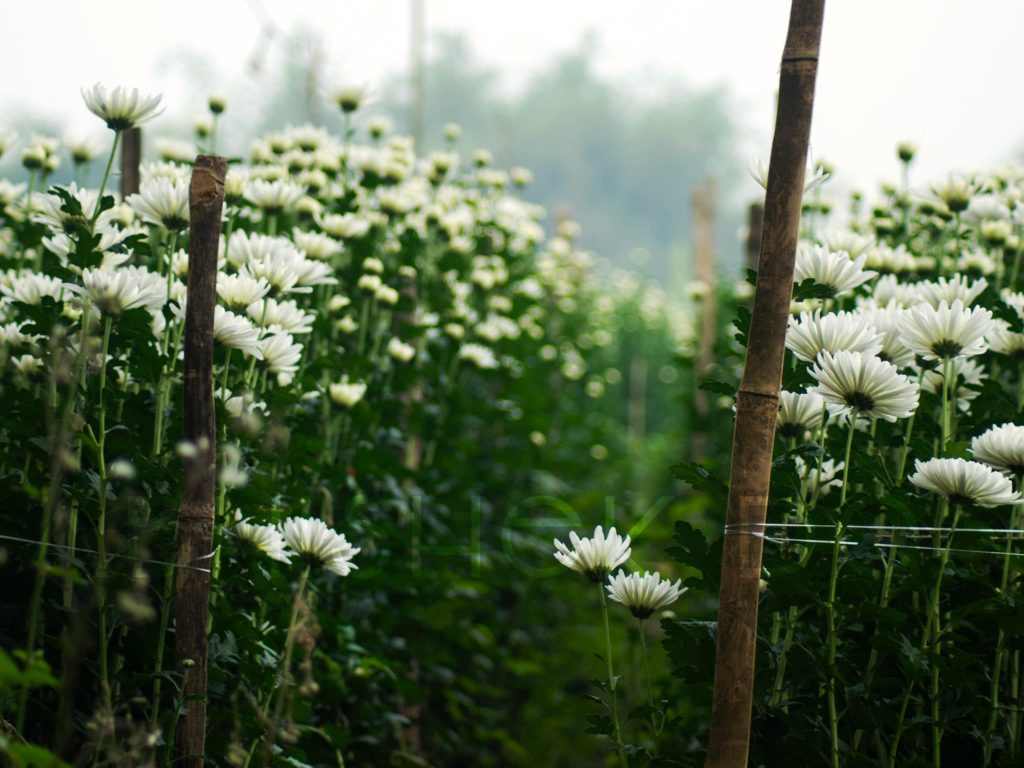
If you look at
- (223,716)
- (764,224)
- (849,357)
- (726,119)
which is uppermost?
(726,119)

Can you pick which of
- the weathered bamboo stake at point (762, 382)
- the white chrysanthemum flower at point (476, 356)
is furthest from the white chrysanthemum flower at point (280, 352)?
the white chrysanthemum flower at point (476, 356)

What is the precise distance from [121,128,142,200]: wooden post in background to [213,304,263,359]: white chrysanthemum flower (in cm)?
133

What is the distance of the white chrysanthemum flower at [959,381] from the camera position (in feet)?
8.06

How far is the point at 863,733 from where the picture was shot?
2164mm

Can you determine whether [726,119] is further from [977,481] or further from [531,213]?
[977,481]

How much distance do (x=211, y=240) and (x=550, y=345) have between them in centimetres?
446

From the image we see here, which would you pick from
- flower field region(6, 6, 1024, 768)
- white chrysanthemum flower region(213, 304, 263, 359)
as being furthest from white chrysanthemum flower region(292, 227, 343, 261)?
white chrysanthemum flower region(213, 304, 263, 359)

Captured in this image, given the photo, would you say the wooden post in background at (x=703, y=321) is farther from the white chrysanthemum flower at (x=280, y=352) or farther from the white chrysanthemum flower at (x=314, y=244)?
the white chrysanthemum flower at (x=280, y=352)

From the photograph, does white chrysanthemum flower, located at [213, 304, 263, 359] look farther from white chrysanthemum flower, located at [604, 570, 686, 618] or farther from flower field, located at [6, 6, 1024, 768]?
white chrysanthemum flower, located at [604, 570, 686, 618]

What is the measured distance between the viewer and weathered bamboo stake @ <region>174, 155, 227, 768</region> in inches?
78.2

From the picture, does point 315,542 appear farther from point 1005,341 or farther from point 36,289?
point 1005,341

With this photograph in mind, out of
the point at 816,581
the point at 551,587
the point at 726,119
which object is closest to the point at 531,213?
the point at 551,587

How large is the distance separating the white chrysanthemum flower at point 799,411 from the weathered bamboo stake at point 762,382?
25 cm

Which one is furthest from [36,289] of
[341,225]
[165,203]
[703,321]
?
[703,321]
